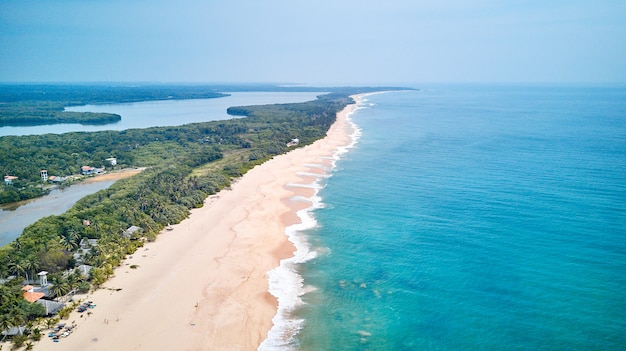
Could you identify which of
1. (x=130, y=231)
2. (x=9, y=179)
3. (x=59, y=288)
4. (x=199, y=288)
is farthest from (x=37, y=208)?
(x=199, y=288)

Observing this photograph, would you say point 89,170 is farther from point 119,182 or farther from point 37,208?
point 37,208

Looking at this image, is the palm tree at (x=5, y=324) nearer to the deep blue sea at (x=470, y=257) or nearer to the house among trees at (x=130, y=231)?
the house among trees at (x=130, y=231)

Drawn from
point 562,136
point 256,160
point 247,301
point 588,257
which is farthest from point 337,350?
point 562,136

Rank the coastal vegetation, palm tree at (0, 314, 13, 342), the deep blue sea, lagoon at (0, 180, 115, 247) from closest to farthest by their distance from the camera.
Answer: palm tree at (0, 314, 13, 342) < the deep blue sea < the coastal vegetation < lagoon at (0, 180, 115, 247)

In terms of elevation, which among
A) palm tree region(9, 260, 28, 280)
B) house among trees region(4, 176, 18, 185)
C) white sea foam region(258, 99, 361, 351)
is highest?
house among trees region(4, 176, 18, 185)

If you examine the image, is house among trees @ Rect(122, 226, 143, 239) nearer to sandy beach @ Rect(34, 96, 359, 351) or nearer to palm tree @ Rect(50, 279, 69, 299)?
sandy beach @ Rect(34, 96, 359, 351)

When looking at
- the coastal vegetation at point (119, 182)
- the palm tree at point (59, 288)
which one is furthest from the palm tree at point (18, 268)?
the palm tree at point (59, 288)

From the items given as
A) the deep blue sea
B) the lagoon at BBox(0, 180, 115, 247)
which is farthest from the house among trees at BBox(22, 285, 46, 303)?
the lagoon at BBox(0, 180, 115, 247)
